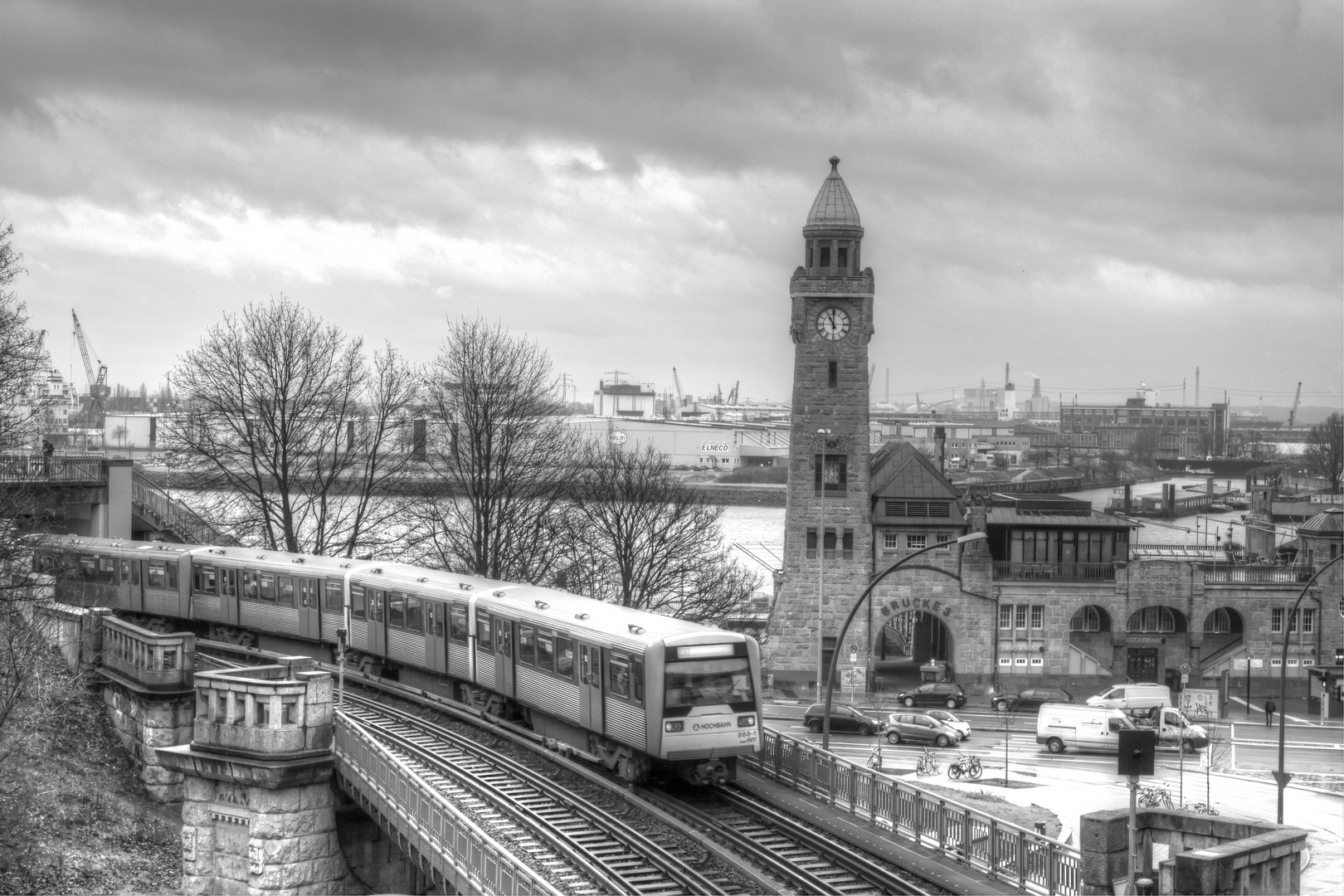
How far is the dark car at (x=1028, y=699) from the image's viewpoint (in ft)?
174

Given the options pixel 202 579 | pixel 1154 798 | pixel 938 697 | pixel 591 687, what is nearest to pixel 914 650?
pixel 938 697

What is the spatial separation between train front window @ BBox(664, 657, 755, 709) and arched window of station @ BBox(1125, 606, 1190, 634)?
36909mm

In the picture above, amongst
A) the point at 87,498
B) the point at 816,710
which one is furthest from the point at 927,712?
the point at 87,498

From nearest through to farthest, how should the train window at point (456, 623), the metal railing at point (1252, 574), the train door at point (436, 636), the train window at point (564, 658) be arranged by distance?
the train window at point (564, 658), the train window at point (456, 623), the train door at point (436, 636), the metal railing at point (1252, 574)

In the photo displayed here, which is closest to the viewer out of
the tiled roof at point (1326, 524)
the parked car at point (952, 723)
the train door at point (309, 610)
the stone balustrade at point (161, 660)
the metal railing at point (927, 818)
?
the metal railing at point (927, 818)

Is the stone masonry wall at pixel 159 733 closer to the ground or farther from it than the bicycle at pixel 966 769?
farther from it

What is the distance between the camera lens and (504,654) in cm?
2912

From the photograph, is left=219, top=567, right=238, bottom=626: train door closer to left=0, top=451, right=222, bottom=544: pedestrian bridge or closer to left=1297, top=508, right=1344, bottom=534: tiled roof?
left=0, top=451, right=222, bottom=544: pedestrian bridge

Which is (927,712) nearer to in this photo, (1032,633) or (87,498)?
(1032,633)

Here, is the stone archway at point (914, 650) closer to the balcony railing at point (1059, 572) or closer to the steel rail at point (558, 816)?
the balcony railing at point (1059, 572)

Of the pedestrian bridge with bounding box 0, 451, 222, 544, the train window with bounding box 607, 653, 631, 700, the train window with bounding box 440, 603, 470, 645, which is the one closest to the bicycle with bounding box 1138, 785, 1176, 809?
the train window with bounding box 607, 653, 631, 700

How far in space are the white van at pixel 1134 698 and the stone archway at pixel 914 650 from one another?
6802 millimetres

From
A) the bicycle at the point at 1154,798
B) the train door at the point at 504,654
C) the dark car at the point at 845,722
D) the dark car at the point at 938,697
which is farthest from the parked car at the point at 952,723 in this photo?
the train door at the point at 504,654

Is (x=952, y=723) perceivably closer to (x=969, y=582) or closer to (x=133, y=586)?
(x=969, y=582)
